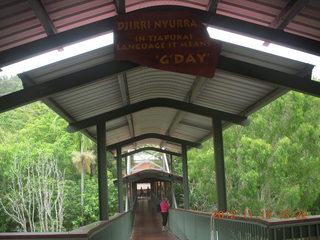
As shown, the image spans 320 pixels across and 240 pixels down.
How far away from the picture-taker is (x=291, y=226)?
5.82 metres

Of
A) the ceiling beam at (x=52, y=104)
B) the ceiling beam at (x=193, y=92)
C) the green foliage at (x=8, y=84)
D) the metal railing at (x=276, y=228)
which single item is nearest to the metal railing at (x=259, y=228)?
the metal railing at (x=276, y=228)

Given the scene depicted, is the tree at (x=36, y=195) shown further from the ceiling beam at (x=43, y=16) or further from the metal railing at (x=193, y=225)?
the ceiling beam at (x=43, y=16)

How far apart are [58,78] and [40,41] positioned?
1082 mm

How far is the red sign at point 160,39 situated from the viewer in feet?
20.1

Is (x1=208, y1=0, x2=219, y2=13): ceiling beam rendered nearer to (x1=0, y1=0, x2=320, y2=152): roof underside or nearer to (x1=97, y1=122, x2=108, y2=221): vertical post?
(x1=0, y1=0, x2=320, y2=152): roof underside

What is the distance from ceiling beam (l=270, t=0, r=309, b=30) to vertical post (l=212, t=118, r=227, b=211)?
4738 mm

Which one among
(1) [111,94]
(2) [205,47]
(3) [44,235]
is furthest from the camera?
(1) [111,94]

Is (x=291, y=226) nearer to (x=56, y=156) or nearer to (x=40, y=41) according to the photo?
(x=40, y=41)

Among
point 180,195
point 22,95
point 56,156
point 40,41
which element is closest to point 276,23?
point 40,41

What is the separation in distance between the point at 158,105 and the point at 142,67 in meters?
3.28

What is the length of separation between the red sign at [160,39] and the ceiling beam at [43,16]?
0.87m

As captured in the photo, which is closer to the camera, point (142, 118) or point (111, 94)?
point (111, 94)

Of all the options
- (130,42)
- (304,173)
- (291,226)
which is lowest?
(291,226)

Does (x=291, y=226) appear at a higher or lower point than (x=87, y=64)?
lower
